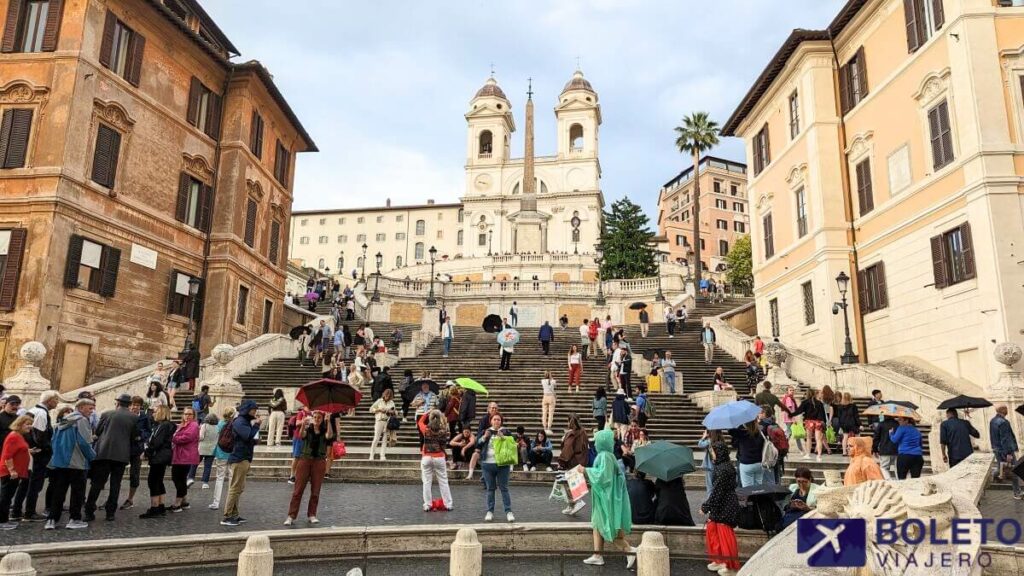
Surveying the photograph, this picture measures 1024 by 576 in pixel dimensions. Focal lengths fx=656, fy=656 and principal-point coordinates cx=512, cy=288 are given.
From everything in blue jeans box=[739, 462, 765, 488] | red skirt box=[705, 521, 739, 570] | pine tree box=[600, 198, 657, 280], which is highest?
pine tree box=[600, 198, 657, 280]

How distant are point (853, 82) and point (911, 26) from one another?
3600 mm

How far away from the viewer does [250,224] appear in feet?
93.5

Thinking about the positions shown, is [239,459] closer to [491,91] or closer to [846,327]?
[846,327]

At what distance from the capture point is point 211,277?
25844 millimetres

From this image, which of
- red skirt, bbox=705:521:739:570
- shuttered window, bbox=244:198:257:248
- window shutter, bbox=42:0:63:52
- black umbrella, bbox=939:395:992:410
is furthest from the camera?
shuttered window, bbox=244:198:257:248

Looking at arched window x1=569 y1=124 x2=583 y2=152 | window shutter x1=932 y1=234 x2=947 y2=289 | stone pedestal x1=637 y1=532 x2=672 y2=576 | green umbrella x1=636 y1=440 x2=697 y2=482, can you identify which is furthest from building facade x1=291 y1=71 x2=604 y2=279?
stone pedestal x1=637 y1=532 x2=672 y2=576

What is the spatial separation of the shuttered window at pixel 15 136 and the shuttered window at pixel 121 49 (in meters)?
2.91

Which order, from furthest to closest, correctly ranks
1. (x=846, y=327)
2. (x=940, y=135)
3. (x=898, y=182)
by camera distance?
1. (x=898, y=182)
2. (x=846, y=327)
3. (x=940, y=135)

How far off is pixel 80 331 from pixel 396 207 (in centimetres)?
8114

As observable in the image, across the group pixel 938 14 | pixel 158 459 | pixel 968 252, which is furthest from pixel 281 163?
pixel 968 252

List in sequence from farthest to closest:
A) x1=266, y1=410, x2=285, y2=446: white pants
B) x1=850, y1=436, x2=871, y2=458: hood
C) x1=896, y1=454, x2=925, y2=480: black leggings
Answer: x1=266, y1=410, x2=285, y2=446: white pants
x1=896, y1=454, x2=925, y2=480: black leggings
x1=850, y1=436, x2=871, y2=458: hood

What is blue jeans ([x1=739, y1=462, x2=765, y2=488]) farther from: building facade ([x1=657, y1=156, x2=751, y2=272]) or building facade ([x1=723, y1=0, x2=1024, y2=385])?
building facade ([x1=657, y1=156, x2=751, y2=272])

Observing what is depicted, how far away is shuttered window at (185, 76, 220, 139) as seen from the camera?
84.2 ft

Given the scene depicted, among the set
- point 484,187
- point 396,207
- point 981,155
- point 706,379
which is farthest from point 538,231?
point 981,155
